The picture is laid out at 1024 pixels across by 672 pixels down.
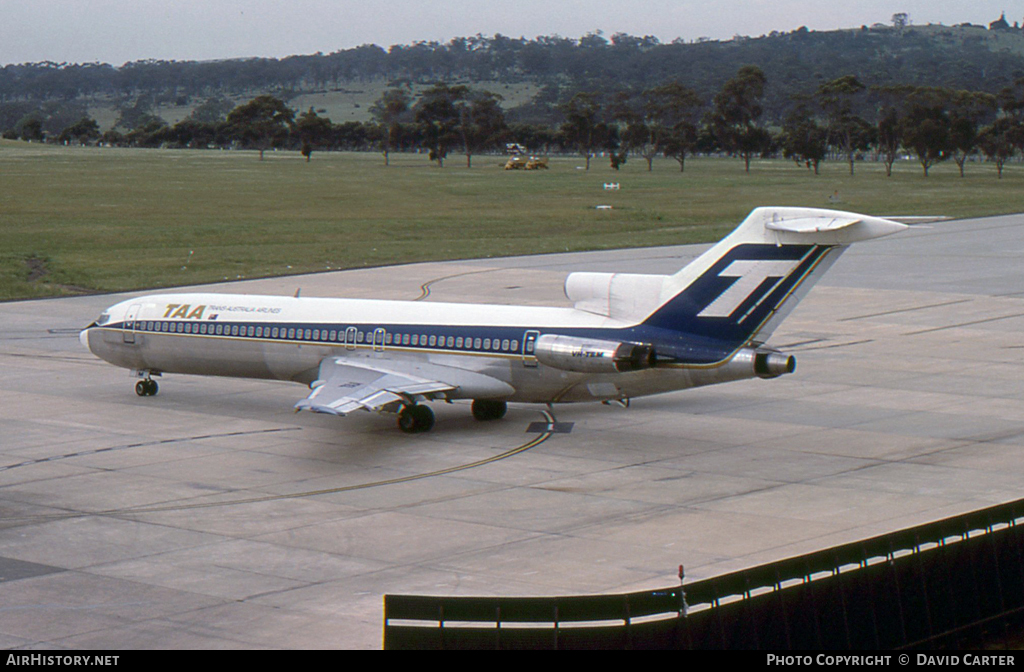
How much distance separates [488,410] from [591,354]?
455cm

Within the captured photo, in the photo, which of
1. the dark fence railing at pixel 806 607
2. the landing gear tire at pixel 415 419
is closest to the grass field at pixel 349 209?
the landing gear tire at pixel 415 419

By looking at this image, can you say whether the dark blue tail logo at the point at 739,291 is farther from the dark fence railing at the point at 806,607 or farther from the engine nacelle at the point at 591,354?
the dark fence railing at the point at 806,607

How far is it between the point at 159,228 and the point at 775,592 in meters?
84.7

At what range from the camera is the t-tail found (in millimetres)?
27594

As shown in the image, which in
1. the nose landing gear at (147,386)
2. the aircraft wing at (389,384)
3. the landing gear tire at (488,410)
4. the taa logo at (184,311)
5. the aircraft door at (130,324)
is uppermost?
the taa logo at (184,311)

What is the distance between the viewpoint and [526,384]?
30.7 m

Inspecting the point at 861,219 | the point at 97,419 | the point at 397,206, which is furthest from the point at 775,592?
the point at 397,206

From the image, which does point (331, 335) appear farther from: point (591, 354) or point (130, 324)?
point (591, 354)

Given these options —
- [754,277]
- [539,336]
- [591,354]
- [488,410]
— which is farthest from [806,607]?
[488,410]

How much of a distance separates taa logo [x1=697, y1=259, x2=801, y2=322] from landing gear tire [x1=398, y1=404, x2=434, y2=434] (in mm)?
7136

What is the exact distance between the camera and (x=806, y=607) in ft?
51.5

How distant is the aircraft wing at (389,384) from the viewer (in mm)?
29328

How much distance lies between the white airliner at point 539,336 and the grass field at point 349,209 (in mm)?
31106

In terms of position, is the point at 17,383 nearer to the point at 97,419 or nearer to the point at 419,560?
the point at 97,419
